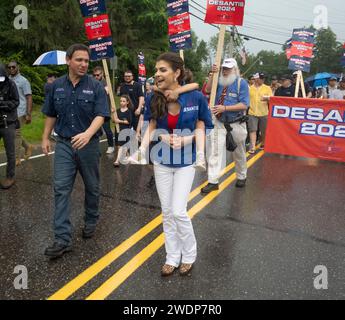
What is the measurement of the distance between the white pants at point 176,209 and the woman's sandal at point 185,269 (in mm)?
35

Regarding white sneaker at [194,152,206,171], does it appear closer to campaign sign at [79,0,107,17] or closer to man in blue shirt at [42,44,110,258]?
man in blue shirt at [42,44,110,258]

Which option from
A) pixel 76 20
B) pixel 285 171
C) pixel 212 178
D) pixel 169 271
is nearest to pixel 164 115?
pixel 169 271

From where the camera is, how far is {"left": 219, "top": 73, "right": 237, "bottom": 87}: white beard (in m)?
5.83

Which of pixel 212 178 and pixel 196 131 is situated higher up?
pixel 196 131

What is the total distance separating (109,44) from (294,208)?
538 centimetres

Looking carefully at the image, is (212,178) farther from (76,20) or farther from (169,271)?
(76,20)

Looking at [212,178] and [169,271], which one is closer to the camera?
[169,271]

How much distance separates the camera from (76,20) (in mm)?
20031

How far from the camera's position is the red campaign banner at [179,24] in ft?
31.7

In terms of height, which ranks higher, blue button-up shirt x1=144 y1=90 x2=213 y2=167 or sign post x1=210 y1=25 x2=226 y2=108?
sign post x1=210 y1=25 x2=226 y2=108

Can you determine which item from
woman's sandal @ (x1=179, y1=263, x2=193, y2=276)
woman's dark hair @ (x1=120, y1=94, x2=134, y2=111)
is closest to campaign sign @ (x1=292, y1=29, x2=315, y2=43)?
woman's dark hair @ (x1=120, y1=94, x2=134, y2=111)

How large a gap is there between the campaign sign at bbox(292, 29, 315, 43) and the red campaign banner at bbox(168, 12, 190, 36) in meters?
2.90

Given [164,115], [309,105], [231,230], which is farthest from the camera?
[309,105]
